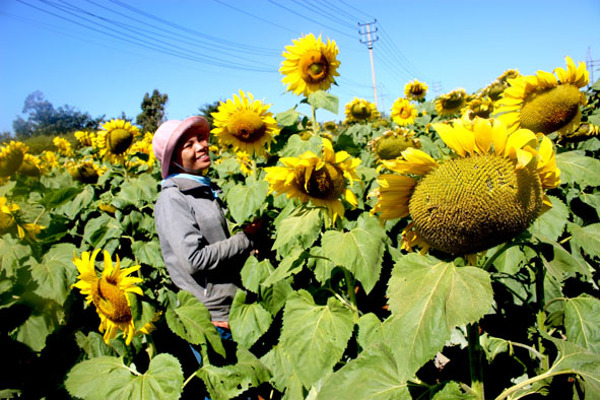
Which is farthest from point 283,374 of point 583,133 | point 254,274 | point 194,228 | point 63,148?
point 63,148

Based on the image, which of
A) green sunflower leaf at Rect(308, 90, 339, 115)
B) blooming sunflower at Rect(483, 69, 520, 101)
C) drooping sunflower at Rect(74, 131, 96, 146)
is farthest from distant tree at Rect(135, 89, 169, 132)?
green sunflower leaf at Rect(308, 90, 339, 115)

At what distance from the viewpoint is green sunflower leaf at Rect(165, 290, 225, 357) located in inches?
74.4

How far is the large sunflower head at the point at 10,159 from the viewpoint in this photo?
3750 mm

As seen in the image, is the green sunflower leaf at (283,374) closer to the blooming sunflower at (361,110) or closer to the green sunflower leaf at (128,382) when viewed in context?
the green sunflower leaf at (128,382)

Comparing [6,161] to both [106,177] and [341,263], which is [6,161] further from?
[341,263]

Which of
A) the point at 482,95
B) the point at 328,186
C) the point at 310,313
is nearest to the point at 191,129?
the point at 328,186

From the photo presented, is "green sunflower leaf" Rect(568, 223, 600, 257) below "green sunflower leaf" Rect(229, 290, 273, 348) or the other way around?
the other way around

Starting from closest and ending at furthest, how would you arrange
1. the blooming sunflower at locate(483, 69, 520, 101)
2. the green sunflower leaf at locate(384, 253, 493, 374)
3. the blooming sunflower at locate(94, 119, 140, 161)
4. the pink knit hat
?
the green sunflower leaf at locate(384, 253, 493, 374)
the pink knit hat
the blooming sunflower at locate(94, 119, 140, 161)
the blooming sunflower at locate(483, 69, 520, 101)

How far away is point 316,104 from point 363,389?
62.3 inches

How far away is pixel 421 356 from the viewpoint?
2.82ft

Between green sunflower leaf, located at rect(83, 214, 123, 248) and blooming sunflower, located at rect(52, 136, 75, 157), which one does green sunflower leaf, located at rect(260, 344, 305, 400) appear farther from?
blooming sunflower, located at rect(52, 136, 75, 157)

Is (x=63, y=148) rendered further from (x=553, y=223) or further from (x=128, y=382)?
(x=553, y=223)

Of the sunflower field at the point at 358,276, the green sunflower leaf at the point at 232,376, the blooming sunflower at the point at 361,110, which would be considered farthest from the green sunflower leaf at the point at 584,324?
the blooming sunflower at the point at 361,110

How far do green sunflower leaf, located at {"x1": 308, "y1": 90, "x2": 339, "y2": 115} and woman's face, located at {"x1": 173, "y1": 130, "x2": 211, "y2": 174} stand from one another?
0.85 meters
